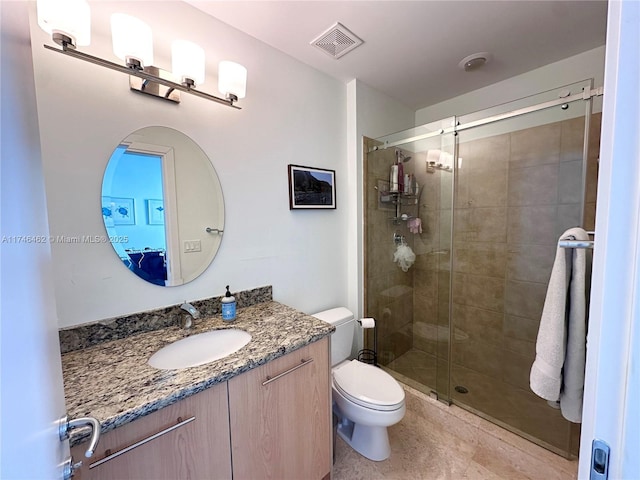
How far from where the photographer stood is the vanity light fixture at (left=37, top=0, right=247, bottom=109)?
0.88 m

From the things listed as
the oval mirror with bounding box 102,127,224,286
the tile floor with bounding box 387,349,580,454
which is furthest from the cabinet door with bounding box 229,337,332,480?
the tile floor with bounding box 387,349,580,454

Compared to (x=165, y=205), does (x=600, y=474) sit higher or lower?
lower

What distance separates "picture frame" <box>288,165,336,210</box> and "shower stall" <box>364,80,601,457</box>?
0.37m

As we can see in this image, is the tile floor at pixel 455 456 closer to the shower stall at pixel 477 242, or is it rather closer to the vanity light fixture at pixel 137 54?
the shower stall at pixel 477 242

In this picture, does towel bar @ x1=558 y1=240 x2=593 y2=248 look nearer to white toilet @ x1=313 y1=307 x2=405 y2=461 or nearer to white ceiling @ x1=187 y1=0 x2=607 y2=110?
white toilet @ x1=313 y1=307 x2=405 y2=461

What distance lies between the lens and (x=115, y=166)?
1114mm

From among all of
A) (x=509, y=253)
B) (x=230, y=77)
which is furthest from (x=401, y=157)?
(x=230, y=77)

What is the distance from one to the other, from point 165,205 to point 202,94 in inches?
21.7

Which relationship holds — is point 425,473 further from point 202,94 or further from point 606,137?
point 202,94

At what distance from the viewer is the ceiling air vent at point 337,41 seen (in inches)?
58.1

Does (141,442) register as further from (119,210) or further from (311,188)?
(311,188)

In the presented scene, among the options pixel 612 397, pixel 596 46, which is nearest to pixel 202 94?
pixel 612 397

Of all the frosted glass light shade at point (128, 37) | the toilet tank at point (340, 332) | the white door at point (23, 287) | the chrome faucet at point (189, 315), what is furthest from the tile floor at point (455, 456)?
the frosted glass light shade at point (128, 37)

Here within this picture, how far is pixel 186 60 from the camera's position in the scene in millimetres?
1154
